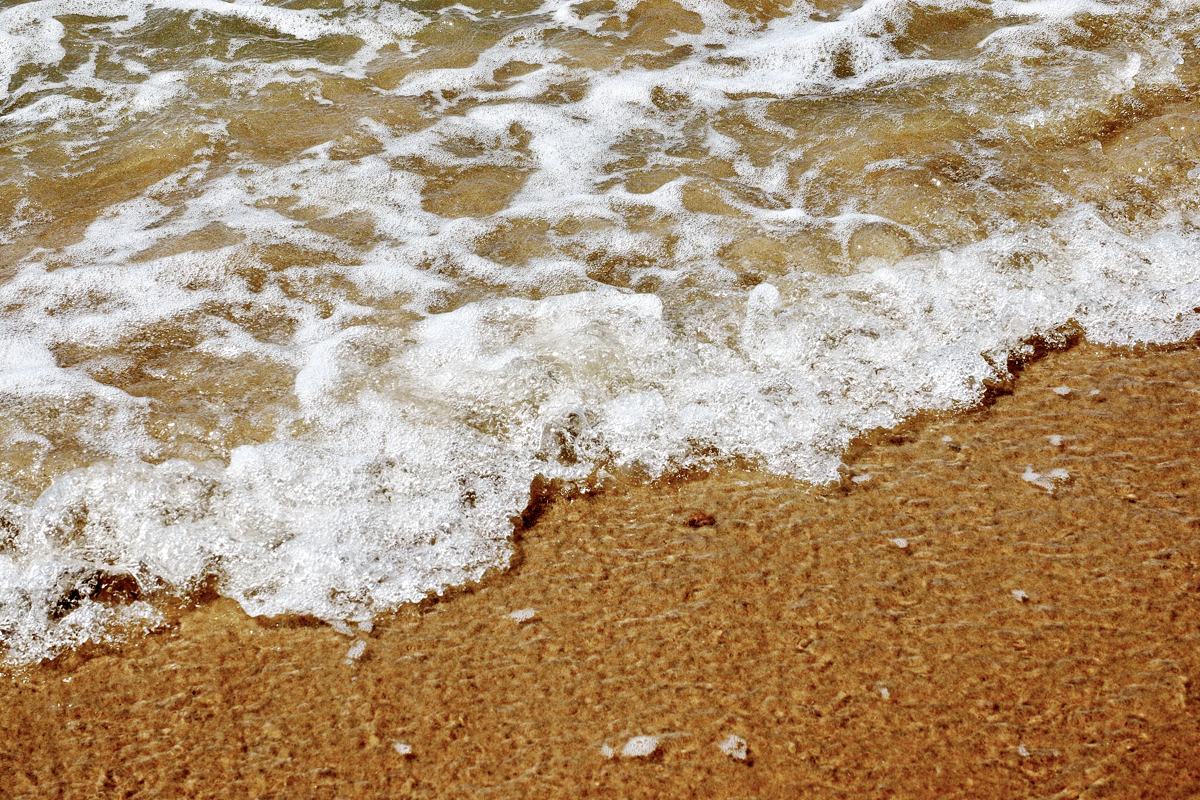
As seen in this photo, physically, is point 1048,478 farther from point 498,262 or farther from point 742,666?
point 498,262

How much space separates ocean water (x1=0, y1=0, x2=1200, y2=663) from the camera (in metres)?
2.43

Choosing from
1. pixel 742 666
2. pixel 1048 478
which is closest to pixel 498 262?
pixel 742 666

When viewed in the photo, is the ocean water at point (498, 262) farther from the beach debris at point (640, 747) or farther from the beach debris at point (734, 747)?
the beach debris at point (734, 747)

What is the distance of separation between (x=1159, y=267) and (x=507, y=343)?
8.57 ft

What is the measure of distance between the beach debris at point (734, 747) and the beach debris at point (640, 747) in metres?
0.14

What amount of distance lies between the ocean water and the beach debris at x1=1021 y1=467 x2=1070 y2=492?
0.36 metres

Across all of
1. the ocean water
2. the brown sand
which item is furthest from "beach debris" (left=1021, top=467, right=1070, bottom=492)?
the ocean water

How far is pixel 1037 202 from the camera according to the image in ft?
11.9

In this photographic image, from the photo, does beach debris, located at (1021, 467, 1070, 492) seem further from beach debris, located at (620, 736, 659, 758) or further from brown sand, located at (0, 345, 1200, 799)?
beach debris, located at (620, 736, 659, 758)

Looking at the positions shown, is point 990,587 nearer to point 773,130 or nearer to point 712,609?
point 712,609

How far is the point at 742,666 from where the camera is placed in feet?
6.35

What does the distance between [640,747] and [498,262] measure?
2.29 meters

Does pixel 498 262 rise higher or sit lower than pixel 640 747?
higher

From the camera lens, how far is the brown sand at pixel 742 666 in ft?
5.74
